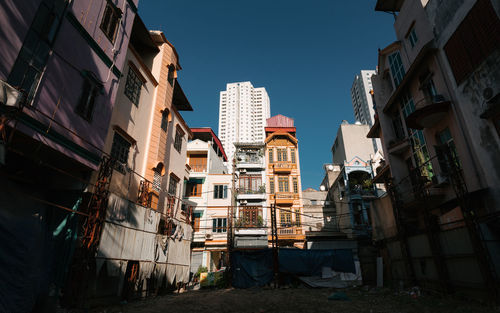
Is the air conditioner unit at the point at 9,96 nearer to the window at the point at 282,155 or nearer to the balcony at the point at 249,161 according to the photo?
the balcony at the point at 249,161

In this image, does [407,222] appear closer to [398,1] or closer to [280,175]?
[398,1]

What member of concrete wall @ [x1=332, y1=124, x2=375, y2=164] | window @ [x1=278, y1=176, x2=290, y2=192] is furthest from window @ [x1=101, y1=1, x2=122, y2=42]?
concrete wall @ [x1=332, y1=124, x2=375, y2=164]

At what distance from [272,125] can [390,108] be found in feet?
71.9

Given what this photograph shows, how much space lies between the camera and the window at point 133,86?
15.4 metres

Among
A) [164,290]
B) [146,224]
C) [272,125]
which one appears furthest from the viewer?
[272,125]

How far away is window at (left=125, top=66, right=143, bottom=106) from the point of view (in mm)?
15414

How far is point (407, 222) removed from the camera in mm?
17328

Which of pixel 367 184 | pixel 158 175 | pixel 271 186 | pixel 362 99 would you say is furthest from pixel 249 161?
pixel 362 99

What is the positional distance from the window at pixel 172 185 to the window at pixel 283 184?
55.8 feet

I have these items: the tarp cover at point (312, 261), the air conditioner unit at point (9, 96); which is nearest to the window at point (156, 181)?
the air conditioner unit at point (9, 96)

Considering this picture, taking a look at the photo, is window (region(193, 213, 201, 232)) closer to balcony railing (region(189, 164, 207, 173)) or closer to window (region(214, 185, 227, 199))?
window (region(214, 185, 227, 199))

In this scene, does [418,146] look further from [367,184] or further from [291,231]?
[291,231]

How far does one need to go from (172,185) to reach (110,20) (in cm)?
1264

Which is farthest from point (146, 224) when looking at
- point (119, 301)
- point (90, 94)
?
point (90, 94)
